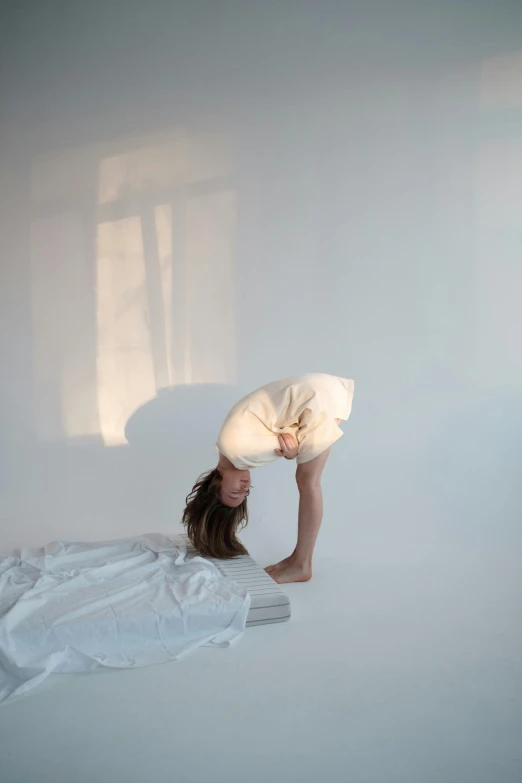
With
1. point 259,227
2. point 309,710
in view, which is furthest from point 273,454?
point 259,227

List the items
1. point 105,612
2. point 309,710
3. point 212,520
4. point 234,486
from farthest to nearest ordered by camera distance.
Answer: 1. point 212,520
2. point 234,486
3. point 105,612
4. point 309,710

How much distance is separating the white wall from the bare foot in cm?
110

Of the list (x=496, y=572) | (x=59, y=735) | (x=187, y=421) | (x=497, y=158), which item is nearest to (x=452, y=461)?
(x=496, y=572)

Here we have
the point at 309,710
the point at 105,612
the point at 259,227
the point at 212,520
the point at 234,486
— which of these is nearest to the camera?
the point at 309,710

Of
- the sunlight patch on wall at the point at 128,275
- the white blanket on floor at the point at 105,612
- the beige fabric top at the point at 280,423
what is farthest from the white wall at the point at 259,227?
the white blanket on floor at the point at 105,612

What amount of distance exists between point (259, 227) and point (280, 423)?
1755 mm

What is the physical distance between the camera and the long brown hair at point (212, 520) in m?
3.37

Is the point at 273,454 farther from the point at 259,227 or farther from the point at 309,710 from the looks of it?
the point at 259,227

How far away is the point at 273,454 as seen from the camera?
3.32 m

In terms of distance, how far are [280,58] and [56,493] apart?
118 inches

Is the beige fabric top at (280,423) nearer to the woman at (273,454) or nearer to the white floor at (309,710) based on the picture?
the woman at (273,454)

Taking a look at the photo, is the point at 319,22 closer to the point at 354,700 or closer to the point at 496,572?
the point at 496,572

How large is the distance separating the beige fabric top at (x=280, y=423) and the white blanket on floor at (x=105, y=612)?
20.1 inches

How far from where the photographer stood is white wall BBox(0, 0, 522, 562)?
Answer: 4602 mm
